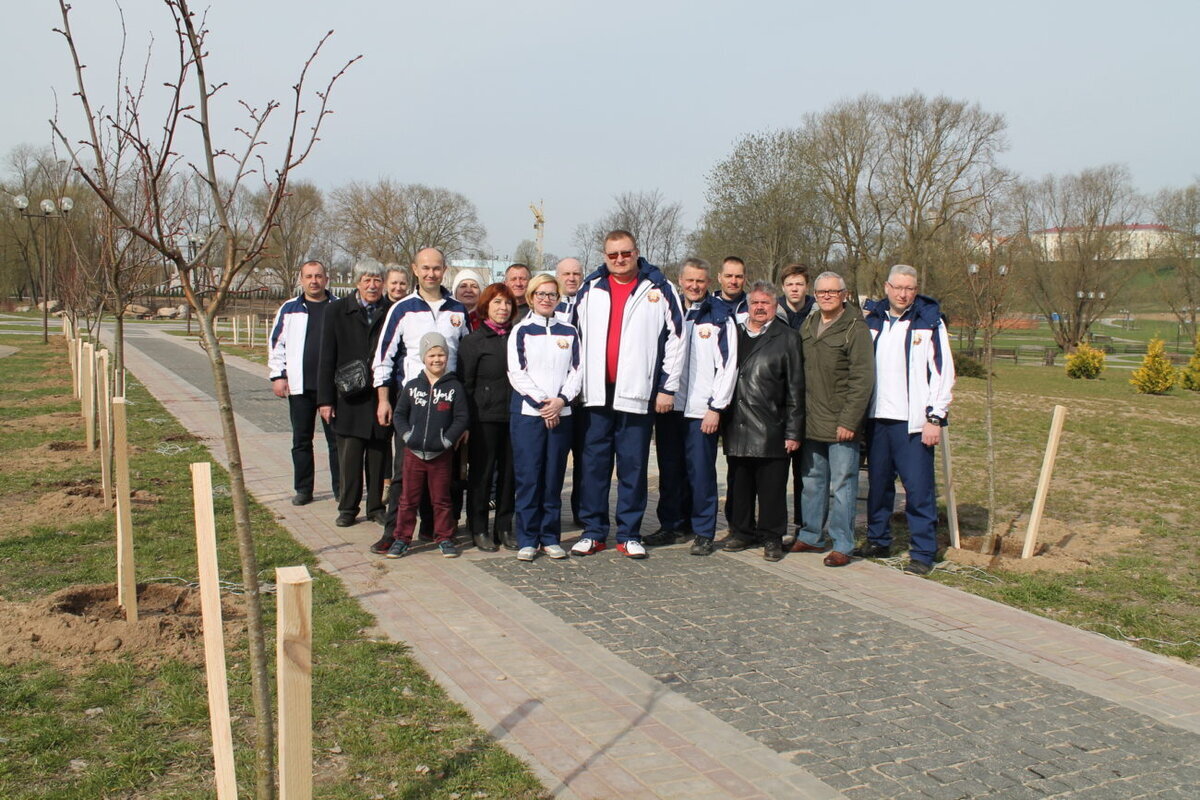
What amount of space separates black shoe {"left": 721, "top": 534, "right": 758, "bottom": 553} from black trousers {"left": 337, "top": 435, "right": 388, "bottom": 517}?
283 cm

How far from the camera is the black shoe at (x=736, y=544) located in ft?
24.0

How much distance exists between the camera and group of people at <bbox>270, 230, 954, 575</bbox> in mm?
6871

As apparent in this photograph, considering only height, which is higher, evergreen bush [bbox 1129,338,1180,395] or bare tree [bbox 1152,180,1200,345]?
bare tree [bbox 1152,180,1200,345]

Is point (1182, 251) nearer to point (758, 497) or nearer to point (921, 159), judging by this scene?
point (921, 159)

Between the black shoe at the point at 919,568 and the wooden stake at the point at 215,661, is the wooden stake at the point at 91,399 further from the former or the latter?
the black shoe at the point at 919,568

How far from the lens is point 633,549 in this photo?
274 inches

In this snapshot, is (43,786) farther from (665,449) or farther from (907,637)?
(665,449)

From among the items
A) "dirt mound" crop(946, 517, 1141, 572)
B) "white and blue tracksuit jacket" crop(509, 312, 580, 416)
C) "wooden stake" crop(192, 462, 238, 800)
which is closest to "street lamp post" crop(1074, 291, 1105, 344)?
"dirt mound" crop(946, 517, 1141, 572)

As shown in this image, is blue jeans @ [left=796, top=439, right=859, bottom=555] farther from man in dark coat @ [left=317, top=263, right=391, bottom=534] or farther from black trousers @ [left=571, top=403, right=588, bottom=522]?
man in dark coat @ [left=317, top=263, right=391, bottom=534]

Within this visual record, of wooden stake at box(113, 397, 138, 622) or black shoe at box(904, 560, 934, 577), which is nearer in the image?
wooden stake at box(113, 397, 138, 622)

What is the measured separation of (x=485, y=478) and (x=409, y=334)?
1242 millimetres

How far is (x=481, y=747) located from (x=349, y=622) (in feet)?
5.38

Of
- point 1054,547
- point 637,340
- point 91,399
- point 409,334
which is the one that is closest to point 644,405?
point 637,340

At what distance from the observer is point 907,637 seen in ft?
17.6
